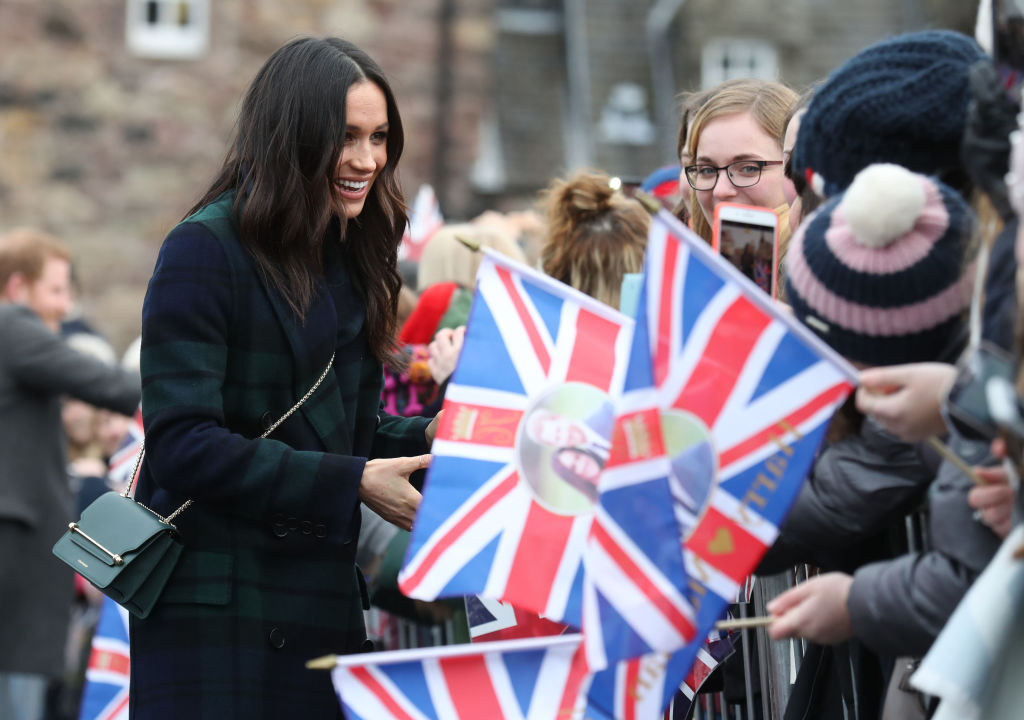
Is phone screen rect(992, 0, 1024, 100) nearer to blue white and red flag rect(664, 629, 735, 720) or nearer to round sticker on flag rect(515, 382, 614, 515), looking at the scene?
round sticker on flag rect(515, 382, 614, 515)

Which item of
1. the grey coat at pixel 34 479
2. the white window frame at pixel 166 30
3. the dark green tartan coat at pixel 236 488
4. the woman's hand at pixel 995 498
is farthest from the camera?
the white window frame at pixel 166 30

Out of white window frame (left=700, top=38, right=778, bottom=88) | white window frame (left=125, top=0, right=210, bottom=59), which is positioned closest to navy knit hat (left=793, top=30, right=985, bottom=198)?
white window frame (left=125, top=0, right=210, bottom=59)

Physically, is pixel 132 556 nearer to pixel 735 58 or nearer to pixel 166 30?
pixel 166 30

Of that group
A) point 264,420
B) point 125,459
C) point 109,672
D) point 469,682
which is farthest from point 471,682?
point 125,459

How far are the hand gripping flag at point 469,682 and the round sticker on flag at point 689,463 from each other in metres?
0.40

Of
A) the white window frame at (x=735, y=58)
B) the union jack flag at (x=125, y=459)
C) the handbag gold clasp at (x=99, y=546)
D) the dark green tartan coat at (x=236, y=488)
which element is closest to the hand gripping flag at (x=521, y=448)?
the dark green tartan coat at (x=236, y=488)

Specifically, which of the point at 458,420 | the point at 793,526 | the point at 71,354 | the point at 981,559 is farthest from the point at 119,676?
the point at 981,559

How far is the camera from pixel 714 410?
8.23 feet

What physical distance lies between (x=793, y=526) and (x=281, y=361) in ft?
3.80

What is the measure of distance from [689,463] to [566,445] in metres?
0.42

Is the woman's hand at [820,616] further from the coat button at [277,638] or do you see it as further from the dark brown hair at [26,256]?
the dark brown hair at [26,256]

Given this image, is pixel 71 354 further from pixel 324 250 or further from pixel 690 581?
pixel 690 581

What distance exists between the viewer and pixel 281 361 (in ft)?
10.7

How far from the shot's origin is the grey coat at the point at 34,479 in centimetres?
612
